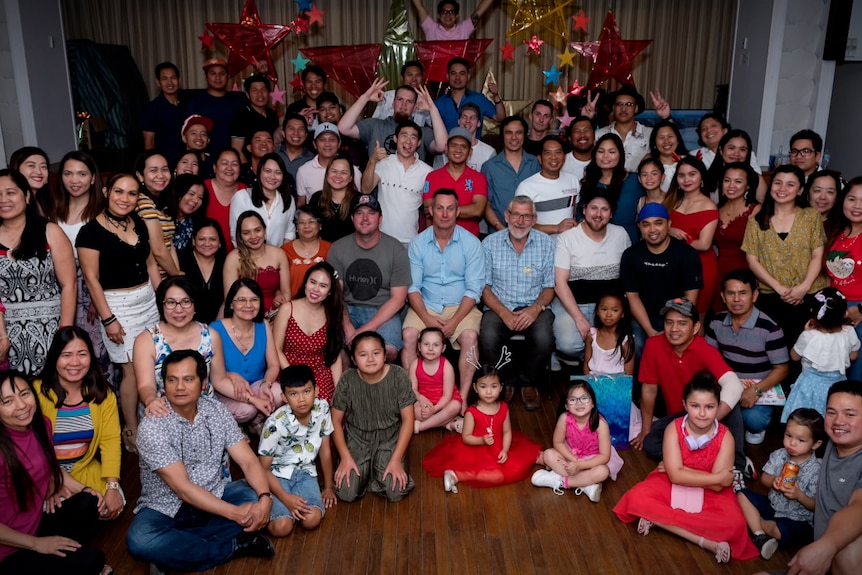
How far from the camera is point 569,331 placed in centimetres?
459

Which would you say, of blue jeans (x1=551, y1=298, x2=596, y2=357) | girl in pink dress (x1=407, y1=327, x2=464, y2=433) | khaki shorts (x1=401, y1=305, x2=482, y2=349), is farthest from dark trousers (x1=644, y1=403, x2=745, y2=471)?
khaki shorts (x1=401, y1=305, x2=482, y2=349)

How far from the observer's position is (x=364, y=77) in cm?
730

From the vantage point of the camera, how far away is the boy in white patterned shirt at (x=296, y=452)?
3.35 m

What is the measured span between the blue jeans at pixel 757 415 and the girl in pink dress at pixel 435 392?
151 cm

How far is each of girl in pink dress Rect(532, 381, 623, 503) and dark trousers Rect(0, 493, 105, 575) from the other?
1.95 meters

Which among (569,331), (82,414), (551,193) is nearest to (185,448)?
(82,414)

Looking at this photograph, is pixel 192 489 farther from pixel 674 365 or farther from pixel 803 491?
pixel 803 491

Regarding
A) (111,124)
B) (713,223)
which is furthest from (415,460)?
(111,124)

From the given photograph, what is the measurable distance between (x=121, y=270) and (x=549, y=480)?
7.57ft

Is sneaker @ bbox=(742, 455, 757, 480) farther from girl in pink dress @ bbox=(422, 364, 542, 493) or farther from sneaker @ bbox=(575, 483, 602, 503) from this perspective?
girl in pink dress @ bbox=(422, 364, 542, 493)

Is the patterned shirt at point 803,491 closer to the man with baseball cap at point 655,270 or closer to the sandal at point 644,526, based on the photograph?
the sandal at point 644,526

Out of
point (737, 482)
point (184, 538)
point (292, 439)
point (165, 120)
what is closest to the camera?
point (184, 538)

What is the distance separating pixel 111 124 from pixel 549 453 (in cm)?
667

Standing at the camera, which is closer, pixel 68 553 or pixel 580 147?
pixel 68 553
